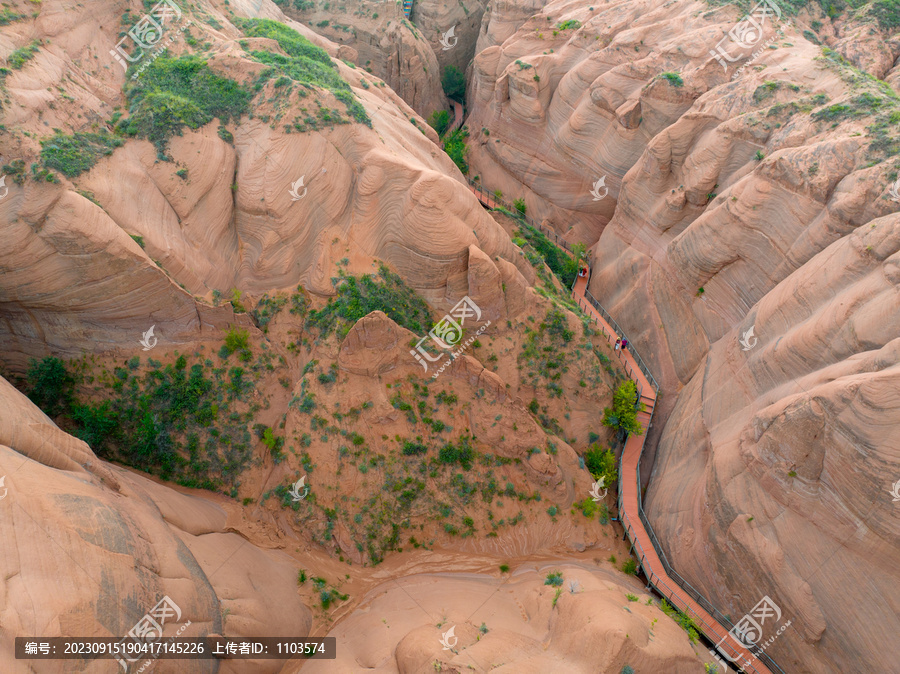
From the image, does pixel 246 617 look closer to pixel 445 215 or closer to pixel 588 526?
pixel 588 526

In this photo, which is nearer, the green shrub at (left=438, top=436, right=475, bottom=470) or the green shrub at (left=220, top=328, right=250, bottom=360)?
the green shrub at (left=438, top=436, right=475, bottom=470)

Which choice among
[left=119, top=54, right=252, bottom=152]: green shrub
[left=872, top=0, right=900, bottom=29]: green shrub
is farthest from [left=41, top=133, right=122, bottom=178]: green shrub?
[left=872, top=0, right=900, bottom=29]: green shrub

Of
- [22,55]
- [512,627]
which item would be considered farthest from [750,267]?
[22,55]

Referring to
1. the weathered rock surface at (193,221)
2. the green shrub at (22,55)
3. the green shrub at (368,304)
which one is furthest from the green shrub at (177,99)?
the green shrub at (368,304)
